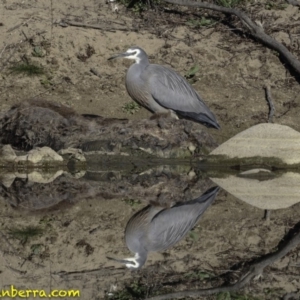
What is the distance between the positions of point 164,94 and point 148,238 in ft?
14.3

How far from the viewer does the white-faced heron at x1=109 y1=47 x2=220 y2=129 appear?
14766 mm

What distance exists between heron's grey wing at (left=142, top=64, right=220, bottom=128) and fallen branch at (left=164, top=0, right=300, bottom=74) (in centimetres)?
206

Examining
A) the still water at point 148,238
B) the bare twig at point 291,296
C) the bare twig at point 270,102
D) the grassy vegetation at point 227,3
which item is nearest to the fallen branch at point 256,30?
the grassy vegetation at point 227,3

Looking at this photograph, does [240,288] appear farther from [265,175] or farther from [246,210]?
[265,175]

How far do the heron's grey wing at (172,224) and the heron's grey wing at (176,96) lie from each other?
364 cm

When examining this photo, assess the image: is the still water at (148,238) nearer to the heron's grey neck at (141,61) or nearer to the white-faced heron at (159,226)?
the white-faced heron at (159,226)

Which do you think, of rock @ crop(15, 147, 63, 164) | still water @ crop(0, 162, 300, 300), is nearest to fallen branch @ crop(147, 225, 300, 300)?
still water @ crop(0, 162, 300, 300)

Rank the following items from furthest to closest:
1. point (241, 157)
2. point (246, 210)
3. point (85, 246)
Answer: point (241, 157)
point (246, 210)
point (85, 246)

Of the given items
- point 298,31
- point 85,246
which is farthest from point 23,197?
point 298,31

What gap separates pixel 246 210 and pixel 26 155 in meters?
3.52

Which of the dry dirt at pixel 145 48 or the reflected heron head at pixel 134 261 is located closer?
the reflected heron head at pixel 134 261

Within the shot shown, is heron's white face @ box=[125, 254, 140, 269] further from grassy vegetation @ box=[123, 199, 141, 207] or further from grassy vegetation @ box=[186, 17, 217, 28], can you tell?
grassy vegetation @ box=[186, 17, 217, 28]

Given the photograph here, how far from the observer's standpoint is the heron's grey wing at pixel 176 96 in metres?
14.8

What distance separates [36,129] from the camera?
14445 mm
